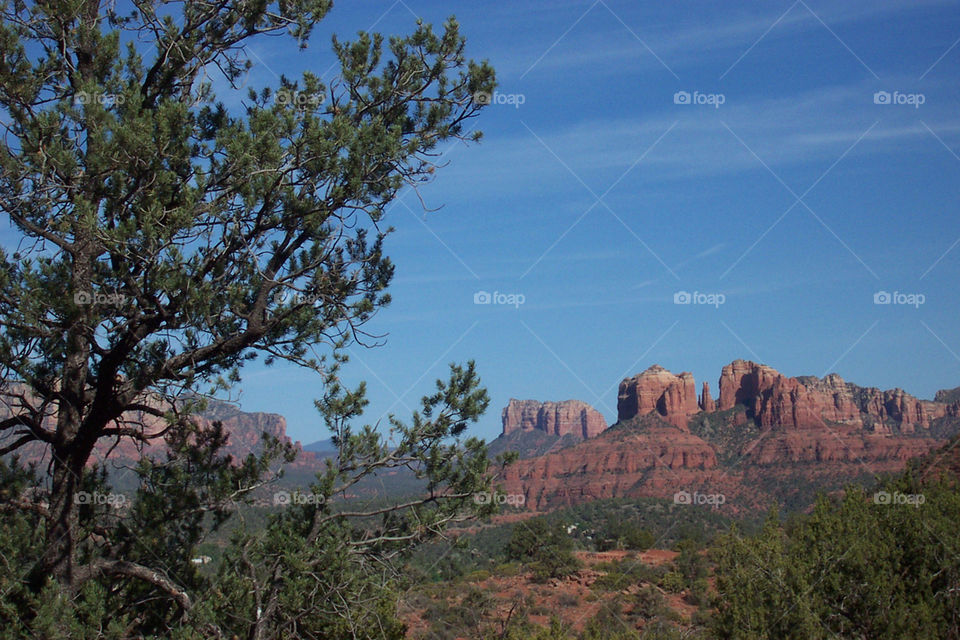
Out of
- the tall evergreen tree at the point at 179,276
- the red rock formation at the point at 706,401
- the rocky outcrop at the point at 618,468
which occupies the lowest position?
the tall evergreen tree at the point at 179,276

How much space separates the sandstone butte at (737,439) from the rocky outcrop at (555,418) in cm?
4460

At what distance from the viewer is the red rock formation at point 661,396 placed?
402 feet

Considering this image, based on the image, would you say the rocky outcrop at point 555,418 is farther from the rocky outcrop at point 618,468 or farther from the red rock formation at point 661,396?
the rocky outcrop at point 618,468

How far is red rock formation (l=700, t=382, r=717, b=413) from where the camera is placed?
125375mm

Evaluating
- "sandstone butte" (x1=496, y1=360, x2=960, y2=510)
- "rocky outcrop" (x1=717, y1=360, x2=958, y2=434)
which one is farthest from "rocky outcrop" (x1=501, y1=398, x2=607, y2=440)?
"rocky outcrop" (x1=717, y1=360, x2=958, y2=434)

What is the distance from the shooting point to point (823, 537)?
15594 millimetres

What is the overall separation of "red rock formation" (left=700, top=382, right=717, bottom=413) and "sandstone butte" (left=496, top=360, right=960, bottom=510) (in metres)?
0.16

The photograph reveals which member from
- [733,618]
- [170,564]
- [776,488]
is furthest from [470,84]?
[776,488]

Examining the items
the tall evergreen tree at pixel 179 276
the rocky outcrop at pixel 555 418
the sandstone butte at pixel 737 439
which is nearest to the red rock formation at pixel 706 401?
the sandstone butte at pixel 737 439

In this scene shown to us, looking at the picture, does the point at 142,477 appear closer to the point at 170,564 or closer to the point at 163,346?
the point at 170,564

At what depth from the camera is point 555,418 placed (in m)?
184

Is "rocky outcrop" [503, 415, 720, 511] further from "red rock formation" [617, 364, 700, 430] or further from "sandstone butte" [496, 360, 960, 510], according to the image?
"red rock formation" [617, 364, 700, 430]

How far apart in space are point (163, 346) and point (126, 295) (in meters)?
0.54

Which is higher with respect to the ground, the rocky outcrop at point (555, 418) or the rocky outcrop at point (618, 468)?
the rocky outcrop at point (555, 418)
